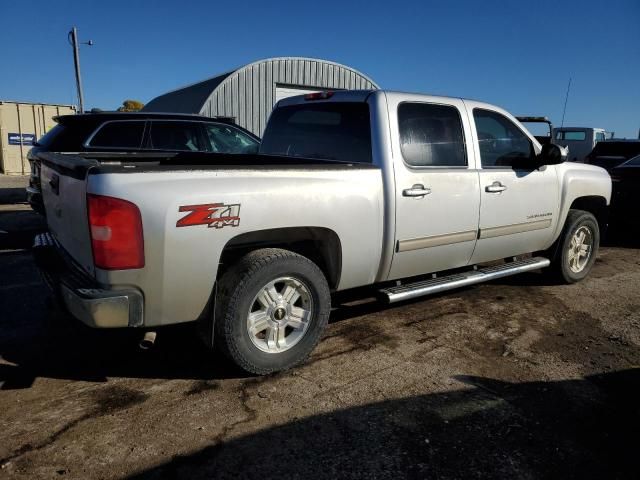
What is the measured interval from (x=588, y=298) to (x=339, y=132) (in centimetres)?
321

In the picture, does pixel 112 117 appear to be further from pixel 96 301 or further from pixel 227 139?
pixel 96 301

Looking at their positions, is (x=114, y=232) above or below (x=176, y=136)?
below

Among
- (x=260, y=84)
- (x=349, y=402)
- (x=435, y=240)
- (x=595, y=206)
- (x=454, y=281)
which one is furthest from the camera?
(x=260, y=84)

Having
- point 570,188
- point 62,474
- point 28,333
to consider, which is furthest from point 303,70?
point 62,474

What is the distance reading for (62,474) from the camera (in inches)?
90.9

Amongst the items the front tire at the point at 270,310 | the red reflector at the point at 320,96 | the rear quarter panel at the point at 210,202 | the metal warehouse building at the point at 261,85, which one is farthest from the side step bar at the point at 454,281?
the metal warehouse building at the point at 261,85

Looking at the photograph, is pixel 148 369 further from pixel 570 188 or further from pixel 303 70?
pixel 303 70

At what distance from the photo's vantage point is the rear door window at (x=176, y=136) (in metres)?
7.55

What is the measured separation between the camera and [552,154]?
4613 mm

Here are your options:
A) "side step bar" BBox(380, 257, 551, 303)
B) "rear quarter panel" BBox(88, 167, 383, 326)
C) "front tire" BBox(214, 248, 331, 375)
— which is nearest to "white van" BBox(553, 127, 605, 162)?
"side step bar" BBox(380, 257, 551, 303)

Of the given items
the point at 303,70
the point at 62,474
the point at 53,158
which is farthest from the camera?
the point at 303,70

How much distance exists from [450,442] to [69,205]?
254cm

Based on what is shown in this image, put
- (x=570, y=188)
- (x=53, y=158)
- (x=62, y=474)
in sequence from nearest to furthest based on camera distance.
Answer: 1. (x=62, y=474)
2. (x=53, y=158)
3. (x=570, y=188)

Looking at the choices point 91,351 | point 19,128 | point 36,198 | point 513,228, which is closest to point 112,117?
point 36,198
